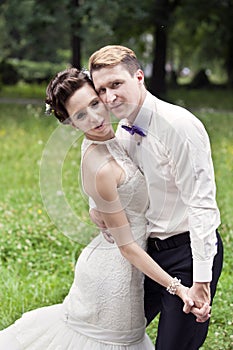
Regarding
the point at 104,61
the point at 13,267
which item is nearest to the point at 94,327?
the point at 104,61

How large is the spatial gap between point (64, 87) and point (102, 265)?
0.96 meters

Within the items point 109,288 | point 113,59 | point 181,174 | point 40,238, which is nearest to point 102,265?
point 109,288

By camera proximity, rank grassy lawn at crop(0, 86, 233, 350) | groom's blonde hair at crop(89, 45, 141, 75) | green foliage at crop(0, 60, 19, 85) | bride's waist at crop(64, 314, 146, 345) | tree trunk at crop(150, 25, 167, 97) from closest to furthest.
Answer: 1. groom's blonde hair at crop(89, 45, 141, 75)
2. bride's waist at crop(64, 314, 146, 345)
3. grassy lawn at crop(0, 86, 233, 350)
4. tree trunk at crop(150, 25, 167, 97)
5. green foliage at crop(0, 60, 19, 85)

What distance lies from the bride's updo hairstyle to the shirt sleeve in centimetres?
44

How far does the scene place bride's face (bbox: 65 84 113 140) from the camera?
2994 millimetres

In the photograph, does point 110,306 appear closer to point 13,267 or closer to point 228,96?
point 13,267

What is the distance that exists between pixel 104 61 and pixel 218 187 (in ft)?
17.9

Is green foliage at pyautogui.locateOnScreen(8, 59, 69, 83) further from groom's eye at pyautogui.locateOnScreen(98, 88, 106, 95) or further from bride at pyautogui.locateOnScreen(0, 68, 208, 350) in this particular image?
groom's eye at pyautogui.locateOnScreen(98, 88, 106, 95)

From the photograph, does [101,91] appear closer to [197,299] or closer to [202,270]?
[202,270]

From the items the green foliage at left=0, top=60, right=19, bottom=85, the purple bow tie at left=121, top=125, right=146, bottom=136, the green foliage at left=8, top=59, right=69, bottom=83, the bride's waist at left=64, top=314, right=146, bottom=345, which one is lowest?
the green foliage at left=8, top=59, right=69, bottom=83

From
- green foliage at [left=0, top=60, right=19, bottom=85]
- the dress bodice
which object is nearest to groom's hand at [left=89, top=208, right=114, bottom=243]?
the dress bodice

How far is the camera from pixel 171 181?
3098 mm

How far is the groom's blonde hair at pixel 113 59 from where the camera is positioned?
2.94m

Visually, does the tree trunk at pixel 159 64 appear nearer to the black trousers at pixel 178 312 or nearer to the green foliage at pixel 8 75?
the green foliage at pixel 8 75
